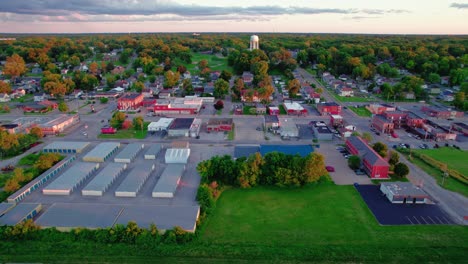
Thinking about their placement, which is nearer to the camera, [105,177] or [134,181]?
[134,181]

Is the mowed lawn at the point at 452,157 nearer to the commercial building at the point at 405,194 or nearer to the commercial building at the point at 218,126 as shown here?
the commercial building at the point at 405,194

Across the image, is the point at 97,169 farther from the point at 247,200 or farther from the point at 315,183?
the point at 315,183

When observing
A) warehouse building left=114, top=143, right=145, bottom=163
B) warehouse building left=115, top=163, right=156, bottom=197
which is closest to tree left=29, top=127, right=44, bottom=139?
warehouse building left=114, top=143, right=145, bottom=163

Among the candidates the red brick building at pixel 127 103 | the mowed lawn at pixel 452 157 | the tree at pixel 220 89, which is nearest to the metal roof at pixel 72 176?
the red brick building at pixel 127 103

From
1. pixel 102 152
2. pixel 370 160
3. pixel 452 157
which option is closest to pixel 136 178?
pixel 102 152

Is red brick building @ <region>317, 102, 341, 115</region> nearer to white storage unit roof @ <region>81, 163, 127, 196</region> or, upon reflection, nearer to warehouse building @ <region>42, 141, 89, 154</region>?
white storage unit roof @ <region>81, 163, 127, 196</region>

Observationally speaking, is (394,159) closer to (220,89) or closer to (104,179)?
(104,179)
